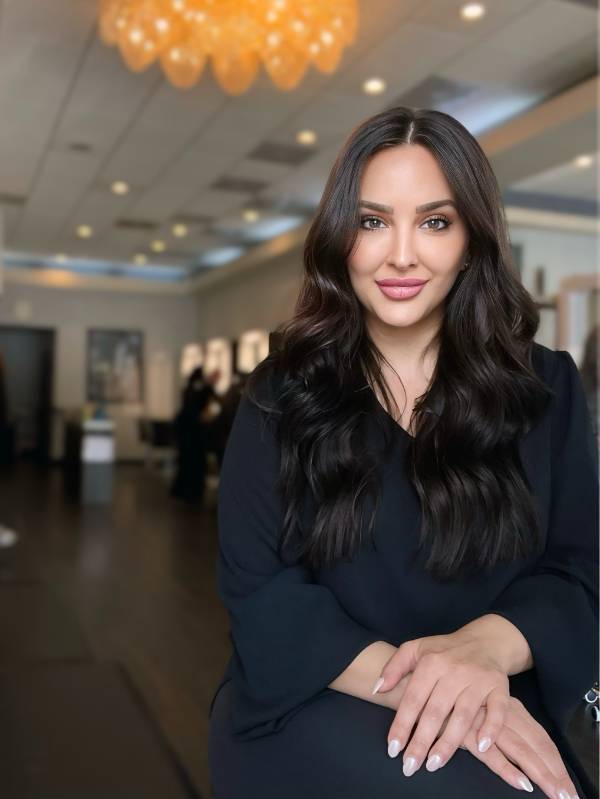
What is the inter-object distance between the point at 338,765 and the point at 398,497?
37 cm

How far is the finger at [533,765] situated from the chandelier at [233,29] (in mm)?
4273

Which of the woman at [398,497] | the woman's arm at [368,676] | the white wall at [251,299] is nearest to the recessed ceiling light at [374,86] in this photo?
the white wall at [251,299]

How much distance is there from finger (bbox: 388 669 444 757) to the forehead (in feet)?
2.20

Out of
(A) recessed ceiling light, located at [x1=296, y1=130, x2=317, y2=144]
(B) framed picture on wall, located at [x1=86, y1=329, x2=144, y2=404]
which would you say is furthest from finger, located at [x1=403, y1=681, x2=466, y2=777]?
(B) framed picture on wall, located at [x1=86, y1=329, x2=144, y2=404]

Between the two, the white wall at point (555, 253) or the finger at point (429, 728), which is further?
the white wall at point (555, 253)

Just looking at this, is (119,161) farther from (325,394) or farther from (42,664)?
(325,394)

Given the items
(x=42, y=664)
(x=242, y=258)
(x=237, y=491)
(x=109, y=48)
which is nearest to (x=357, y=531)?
(x=237, y=491)

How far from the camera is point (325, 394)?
124 cm

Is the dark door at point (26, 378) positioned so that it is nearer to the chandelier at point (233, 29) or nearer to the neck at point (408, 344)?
the chandelier at point (233, 29)

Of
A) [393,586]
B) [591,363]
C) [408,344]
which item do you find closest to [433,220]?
[408,344]

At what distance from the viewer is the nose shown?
116 cm

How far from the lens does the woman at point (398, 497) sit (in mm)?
1080

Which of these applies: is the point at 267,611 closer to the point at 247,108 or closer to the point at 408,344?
the point at 408,344

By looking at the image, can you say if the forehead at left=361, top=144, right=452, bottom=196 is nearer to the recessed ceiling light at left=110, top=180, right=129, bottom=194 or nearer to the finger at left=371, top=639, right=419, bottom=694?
the finger at left=371, top=639, right=419, bottom=694
